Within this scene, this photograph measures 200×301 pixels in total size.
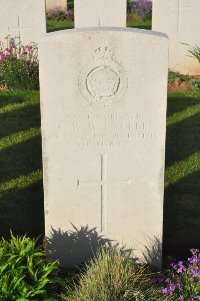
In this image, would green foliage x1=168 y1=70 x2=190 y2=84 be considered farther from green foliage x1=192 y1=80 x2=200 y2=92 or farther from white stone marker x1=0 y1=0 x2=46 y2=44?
white stone marker x1=0 y1=0 x2=46 y2=44

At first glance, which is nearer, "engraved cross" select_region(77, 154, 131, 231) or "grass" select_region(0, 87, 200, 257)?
"engraved cross" select_region(77, 154, 131, 231)

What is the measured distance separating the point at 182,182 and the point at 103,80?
7.43ft

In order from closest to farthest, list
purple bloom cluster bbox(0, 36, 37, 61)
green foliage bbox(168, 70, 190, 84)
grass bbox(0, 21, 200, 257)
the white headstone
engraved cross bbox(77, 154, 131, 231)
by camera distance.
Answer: engraved cross bbox(77, 154, 131, 231) < grass bbox(0, 21, 200, 257) < purple bloom cluster bbox(0, 36, 37, 61) < green foliage bbox(168, 70, 190, 84) < the white headstone

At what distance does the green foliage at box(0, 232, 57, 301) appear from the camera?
3.48 meters

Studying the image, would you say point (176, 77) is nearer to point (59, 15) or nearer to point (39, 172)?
point (39, 172)

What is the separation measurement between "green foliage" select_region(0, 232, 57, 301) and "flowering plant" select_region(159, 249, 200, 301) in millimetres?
803

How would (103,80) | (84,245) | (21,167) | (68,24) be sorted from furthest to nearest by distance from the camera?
(68,24) → (21,167) → (84,245) → (103,80)

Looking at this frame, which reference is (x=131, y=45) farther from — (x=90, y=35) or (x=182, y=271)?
(x=182, y=271)

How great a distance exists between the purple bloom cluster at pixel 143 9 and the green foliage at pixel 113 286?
1421 centimetres

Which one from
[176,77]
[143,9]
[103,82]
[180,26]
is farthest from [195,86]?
[143,9]

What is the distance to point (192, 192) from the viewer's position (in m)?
5.63

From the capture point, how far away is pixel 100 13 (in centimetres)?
944

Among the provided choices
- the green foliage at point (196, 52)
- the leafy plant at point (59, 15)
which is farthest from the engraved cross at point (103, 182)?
the leafy plant at point (59, 15)

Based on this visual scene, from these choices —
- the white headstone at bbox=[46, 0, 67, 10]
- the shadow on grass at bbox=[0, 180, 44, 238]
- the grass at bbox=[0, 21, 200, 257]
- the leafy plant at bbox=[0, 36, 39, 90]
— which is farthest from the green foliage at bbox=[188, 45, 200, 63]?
the white headstone at bbox=[46, 0, 67, 10]
